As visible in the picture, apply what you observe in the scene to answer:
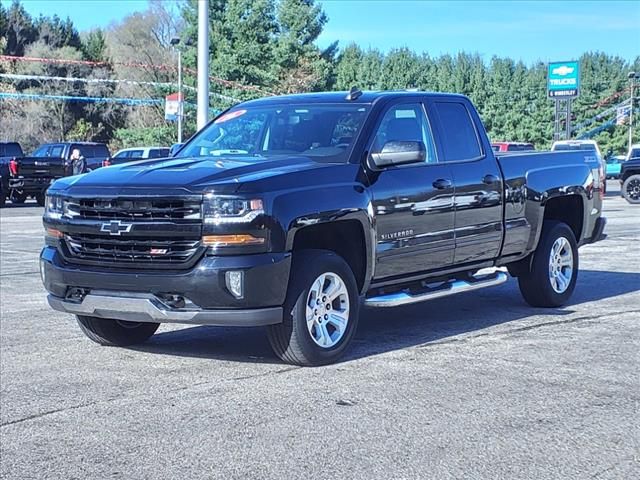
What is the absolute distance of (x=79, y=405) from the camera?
5957 millimetres

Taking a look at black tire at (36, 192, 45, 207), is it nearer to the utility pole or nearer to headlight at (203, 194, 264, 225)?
the utility pole

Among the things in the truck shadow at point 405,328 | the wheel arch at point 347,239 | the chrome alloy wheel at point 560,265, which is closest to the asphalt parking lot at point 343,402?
the truck shadow at point 405,328

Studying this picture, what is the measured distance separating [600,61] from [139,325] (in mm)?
70484

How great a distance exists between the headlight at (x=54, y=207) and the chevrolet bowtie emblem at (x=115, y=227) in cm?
51

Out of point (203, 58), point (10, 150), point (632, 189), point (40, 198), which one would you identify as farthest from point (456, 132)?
point (10, 150)

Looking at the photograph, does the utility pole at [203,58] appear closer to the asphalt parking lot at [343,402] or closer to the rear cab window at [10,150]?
the asphalt parking lot at [343,402]

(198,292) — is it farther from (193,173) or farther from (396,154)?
(396,154)

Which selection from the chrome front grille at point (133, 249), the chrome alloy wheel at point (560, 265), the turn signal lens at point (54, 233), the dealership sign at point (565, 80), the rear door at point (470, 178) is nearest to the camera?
the chrome front grille at point (133, 249)

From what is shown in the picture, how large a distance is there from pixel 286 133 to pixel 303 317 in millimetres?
1800

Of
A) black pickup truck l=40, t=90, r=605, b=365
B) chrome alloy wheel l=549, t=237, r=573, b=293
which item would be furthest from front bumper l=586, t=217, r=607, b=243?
black pickup truck l=40, t=90, r=605, b=365

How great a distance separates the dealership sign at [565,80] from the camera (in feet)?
178

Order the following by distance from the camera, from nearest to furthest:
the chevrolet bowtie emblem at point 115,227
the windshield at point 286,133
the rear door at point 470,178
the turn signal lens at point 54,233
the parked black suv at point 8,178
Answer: the chevrolet bowtie emblem at point 115,227 < the turn signal lens at point 54,233 < the windshield at point 286,133 < the rear door at point 470,178 < the parked black suv at point 8,178

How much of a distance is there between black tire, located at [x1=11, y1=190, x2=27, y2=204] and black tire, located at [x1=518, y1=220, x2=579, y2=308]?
2438 centimetres

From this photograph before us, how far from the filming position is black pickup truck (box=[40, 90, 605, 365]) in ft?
21.0
